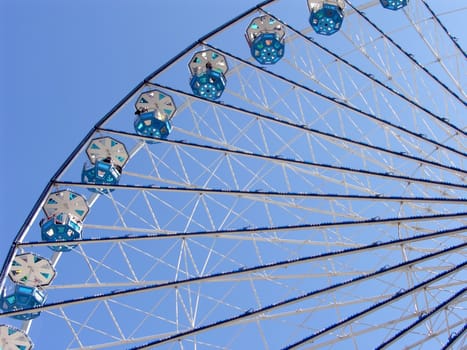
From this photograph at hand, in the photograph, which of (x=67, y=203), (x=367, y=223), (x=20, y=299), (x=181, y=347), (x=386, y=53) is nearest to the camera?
(x=367, y=223)

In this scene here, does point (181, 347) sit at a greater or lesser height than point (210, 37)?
lesser

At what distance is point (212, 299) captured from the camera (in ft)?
64.8

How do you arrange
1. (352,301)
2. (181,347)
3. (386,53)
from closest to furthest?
(181,347) < (352,301) < (386,53)

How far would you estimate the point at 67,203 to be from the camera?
787 inches

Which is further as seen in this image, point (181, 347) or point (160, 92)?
point (160, 92)

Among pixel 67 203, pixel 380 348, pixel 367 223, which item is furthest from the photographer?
pixel 67 203

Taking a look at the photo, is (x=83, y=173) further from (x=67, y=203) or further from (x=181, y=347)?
(x=181, y=347)

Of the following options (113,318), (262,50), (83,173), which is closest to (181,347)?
(113,318)

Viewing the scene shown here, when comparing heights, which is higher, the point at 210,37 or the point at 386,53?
the point at 210,37

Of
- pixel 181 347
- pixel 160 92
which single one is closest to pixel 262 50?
pixel 160 92

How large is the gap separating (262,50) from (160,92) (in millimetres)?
3401

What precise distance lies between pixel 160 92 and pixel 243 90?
104 inches

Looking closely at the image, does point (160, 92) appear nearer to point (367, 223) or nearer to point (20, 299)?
point (20, 299)

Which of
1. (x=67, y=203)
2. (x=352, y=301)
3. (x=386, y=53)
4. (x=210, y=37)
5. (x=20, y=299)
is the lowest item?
(x=352, y=301)
